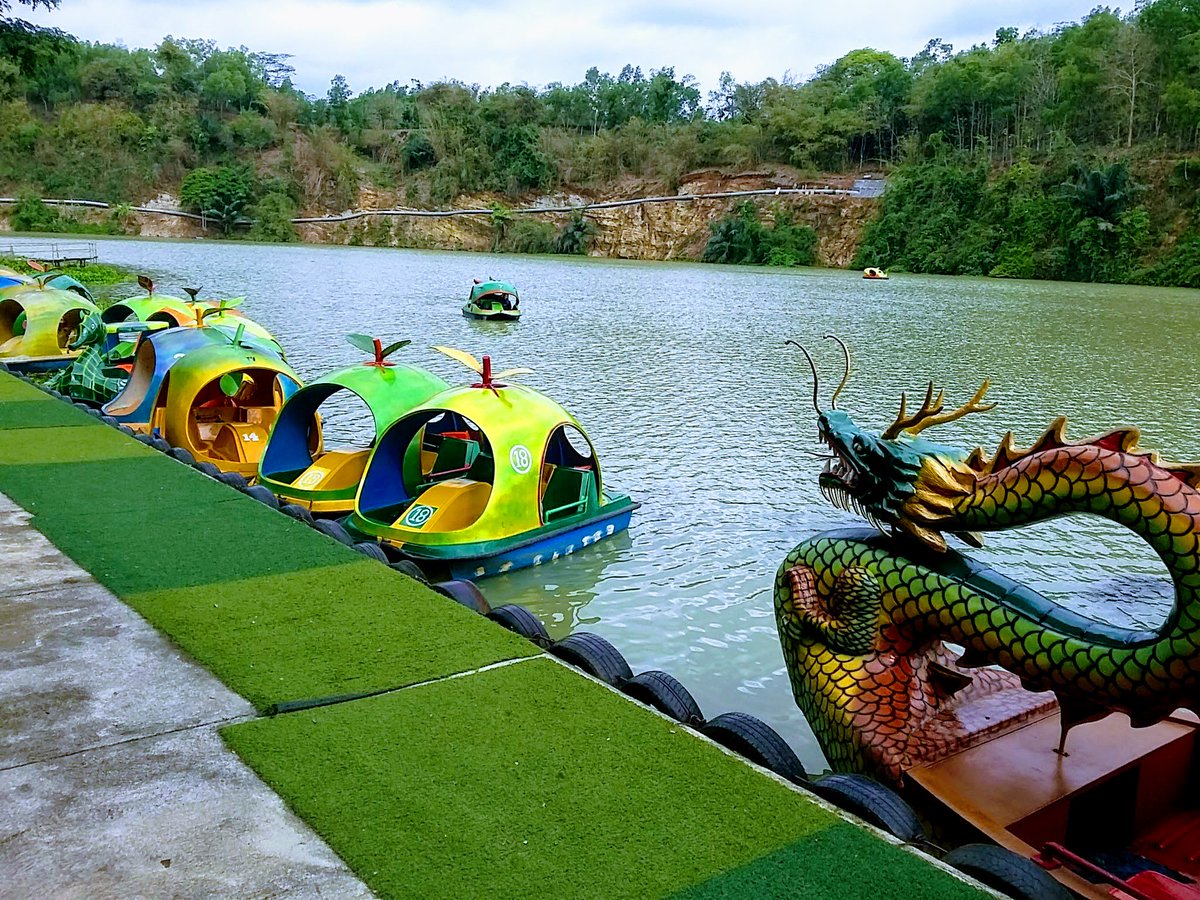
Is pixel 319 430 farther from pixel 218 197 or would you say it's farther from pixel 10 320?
pixel 218 197

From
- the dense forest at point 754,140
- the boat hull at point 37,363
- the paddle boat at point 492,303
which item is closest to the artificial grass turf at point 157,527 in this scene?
the boat hull at point 37,363

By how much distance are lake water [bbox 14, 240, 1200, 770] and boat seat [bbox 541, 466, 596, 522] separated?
1.56 ft

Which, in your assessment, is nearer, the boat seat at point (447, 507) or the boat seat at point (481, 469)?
the boat seat at point (447, 507)

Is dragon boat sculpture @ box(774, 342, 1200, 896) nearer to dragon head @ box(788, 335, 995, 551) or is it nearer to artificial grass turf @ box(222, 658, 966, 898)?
dragon head @ box(788, 335, 995, 551)

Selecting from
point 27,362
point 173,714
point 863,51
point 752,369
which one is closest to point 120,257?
point 27,362

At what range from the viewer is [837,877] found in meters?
3.69

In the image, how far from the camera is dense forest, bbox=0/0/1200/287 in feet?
180

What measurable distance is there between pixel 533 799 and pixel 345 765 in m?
0.84

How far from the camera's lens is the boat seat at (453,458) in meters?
10.4

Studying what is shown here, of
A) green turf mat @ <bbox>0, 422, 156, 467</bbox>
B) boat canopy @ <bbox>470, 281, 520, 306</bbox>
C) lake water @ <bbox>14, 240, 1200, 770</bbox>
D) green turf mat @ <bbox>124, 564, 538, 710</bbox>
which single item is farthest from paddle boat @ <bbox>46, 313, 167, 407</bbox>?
boat canopy @ <bbox>470, 281, 520, 306</bbox>

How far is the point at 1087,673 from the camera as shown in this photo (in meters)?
4.39

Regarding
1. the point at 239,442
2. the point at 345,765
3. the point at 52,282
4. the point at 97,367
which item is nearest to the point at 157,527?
the point at 345,765

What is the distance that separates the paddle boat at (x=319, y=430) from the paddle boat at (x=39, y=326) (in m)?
9.47

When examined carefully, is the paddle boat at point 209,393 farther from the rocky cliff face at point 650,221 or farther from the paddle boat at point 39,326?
the rocky cliff face at point 650,221
